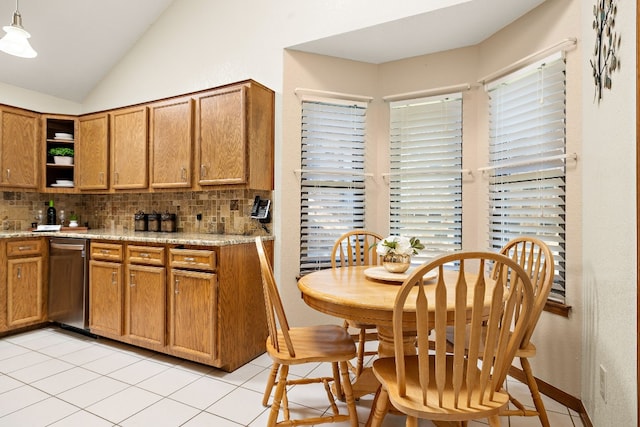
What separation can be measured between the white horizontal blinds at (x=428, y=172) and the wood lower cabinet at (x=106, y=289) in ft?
8.11

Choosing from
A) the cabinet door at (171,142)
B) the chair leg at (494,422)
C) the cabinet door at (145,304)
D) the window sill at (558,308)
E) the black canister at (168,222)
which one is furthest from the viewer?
the black canister at (168,222)

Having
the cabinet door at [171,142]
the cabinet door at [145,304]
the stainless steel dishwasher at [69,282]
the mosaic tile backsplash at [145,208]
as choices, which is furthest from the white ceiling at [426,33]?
the stainless steel dishwasher at [69,282]

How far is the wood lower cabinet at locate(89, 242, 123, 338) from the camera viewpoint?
2922mm

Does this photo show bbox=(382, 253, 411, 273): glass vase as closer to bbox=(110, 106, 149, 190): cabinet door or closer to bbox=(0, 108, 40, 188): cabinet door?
bbox=(110, 106, 149, 190): cabinet door

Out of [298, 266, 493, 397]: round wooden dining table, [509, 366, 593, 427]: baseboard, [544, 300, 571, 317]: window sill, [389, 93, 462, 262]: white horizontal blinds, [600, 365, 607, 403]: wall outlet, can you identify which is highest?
[389, 93, 462, 262]: white horizontal blinds

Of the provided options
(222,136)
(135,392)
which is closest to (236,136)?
(222,136)

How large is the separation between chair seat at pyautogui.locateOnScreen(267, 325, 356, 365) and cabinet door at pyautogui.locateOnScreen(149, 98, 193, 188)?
1.83 metres

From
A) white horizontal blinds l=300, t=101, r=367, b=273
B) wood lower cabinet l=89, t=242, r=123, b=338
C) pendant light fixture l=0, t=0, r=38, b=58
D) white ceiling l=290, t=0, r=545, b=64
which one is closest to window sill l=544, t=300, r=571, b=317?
white horizontal blinds l=300, t=101, r=367, b=273

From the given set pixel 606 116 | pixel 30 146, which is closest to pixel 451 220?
pixel 606 116

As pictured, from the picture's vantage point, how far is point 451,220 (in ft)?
9.75

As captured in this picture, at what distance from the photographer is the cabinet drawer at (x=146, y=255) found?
2.71 m

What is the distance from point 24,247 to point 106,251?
37.5 inches

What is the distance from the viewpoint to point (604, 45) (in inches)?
65.9

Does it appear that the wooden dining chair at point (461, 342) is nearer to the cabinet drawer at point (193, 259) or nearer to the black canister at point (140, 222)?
the cabinet drawer at point (193, 259)
